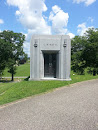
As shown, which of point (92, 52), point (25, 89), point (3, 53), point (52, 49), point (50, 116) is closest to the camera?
point (50, 116)

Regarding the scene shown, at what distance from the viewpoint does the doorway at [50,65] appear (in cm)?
1042

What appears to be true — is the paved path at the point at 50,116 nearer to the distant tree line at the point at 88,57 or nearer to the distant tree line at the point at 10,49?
the distant tree line at the point at 88,57

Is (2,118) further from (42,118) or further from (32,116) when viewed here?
(42,118)

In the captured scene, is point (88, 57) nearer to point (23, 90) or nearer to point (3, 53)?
point (23, 90)

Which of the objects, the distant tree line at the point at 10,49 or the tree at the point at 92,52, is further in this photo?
the distant tree line at the point at 10,49

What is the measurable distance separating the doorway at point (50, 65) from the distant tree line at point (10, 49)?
1452cm

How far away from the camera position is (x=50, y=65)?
34.4 ft

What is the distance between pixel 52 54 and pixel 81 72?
11.7m

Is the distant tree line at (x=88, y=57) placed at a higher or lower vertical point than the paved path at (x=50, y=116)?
higher

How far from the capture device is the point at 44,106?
3869 mm

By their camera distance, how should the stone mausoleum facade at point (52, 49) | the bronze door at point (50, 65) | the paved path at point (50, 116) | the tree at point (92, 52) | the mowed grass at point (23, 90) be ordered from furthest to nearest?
the tree at point (92, 52) → the bronze door at point (50, 65) → the stone mausoleum facade at point (52, 49) → the mowed grass at point (23, 90) → the paved path at point (50, 116)

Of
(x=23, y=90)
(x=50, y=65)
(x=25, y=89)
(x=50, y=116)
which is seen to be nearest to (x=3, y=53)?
(x=50, y=65)

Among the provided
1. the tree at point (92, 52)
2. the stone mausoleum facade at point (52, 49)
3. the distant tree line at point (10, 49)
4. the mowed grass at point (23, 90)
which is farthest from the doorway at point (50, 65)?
the distant tree line at point (10, 49)

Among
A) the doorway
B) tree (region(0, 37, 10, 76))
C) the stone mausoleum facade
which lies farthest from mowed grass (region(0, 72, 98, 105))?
tree (region(0, 37, 10, 76))
